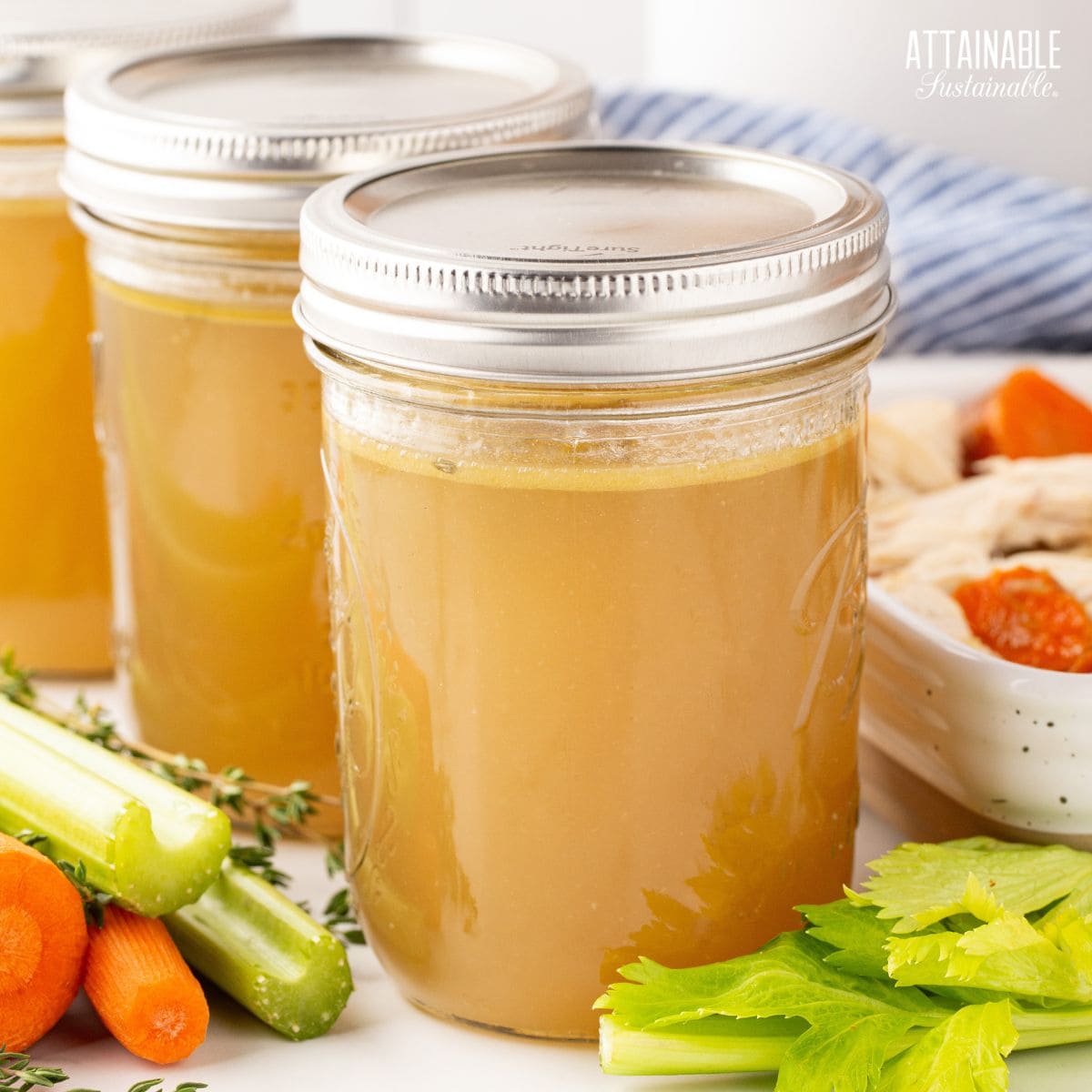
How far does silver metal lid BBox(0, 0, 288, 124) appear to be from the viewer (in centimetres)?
103

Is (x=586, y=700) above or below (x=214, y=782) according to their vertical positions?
above

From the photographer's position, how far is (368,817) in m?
0.77

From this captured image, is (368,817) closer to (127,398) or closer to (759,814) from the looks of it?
(759,814)

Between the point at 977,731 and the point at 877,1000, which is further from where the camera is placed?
the point at 977,731

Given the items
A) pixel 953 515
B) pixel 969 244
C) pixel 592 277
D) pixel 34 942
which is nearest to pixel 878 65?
pixel 969 244

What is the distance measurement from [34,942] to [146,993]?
50 millimetres

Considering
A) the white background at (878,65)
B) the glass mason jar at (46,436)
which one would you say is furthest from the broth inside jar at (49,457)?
the white background at (878,65)

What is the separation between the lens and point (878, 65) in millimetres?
1747

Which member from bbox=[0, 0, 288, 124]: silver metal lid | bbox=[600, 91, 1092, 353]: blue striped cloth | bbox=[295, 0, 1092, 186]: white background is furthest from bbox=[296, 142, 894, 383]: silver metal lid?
bbox=[295, 0, 1092, 186]: white background

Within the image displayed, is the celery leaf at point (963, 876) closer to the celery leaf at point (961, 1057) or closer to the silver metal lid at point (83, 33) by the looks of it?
the celery leaf at point (961, 1057)

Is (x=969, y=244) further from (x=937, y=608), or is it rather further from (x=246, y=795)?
(x=246, y=795)

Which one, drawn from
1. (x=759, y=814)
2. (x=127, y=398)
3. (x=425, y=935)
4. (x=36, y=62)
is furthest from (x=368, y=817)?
(x=36, y=62)

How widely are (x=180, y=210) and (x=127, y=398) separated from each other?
0.13 metres

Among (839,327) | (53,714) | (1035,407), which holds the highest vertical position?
(839,327)
